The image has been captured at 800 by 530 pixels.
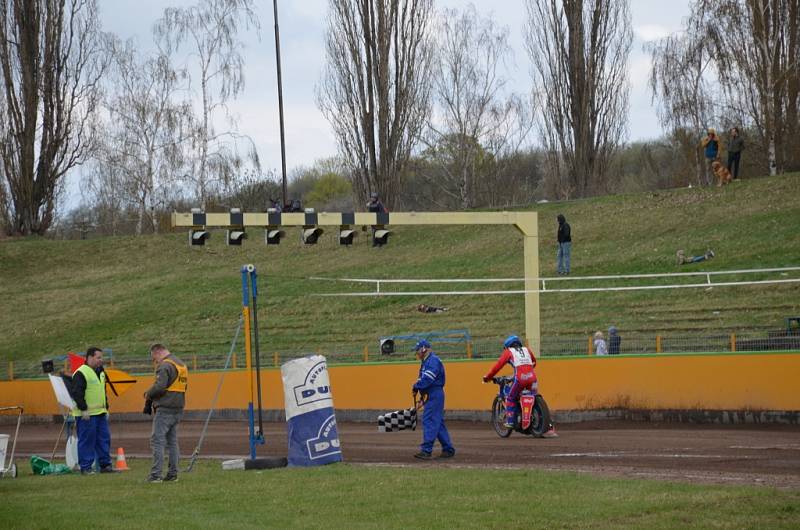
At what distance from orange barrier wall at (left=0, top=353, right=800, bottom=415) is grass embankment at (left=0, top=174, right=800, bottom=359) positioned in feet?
5.63

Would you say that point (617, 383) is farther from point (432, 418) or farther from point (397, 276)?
point (397, 276)

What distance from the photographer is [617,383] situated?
75.5ft

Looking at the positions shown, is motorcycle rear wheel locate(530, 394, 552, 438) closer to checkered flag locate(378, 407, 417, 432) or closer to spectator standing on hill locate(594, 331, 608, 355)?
checkered flag locate(378, 407, 417, 432)

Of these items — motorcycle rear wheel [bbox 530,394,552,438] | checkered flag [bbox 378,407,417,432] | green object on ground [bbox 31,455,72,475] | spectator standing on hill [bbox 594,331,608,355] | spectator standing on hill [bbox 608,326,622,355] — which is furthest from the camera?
spectator standing on hill [bbox 594,331,608,355]

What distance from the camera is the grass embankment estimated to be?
30234mm

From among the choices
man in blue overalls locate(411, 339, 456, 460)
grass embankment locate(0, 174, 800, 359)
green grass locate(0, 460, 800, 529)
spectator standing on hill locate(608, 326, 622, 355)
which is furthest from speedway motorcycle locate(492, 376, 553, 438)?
grass embankment locate(0, 174, 800, 359)

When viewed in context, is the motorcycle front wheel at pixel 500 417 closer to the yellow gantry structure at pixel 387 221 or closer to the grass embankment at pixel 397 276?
the yellow gantry structure at pixel 387 221

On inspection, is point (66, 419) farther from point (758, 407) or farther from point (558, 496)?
point (758, 407)

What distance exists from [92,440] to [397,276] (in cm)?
2506

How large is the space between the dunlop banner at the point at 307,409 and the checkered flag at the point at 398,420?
3840 mm

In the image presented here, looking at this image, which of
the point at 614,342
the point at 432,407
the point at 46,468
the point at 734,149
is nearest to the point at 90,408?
the point at 46,468

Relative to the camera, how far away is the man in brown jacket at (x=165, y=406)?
557 inches

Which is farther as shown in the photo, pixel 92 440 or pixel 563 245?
pixel 563 245

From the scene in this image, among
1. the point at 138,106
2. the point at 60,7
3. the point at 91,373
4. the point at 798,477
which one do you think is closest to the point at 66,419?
the point at 91,373
